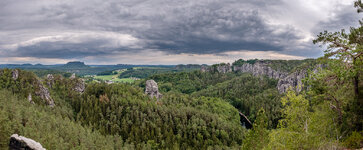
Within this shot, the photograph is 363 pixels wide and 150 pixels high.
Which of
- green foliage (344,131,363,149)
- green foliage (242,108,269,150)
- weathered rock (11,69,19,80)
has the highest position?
weathered rock (11,69,19,80)

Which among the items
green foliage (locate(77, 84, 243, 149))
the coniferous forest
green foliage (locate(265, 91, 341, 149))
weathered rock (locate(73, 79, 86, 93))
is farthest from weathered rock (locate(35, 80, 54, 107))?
green foliage (locate(265, 91, 341, 149))

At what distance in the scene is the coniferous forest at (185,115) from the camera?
16.7 metres

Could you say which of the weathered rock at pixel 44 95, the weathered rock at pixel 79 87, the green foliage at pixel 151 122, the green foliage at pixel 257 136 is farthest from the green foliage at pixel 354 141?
the weathered rock at pixel 79 87

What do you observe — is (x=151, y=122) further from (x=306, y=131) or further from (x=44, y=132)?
(x=306, y=131)

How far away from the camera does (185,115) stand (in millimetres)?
107625

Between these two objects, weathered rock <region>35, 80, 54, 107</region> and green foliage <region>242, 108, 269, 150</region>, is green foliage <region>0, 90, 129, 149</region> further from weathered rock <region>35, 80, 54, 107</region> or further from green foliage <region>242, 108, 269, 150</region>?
green foliage <region>242, 108, 269, 150</region>

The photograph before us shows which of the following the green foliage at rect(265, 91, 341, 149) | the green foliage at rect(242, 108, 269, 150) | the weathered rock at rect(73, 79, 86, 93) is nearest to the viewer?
the green foliage at rect(265, 91, 341, 149)

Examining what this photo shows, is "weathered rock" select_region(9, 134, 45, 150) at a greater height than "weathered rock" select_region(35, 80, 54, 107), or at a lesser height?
greater

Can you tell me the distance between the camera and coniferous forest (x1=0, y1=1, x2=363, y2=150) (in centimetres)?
1669

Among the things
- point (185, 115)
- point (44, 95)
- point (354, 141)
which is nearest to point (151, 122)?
point (185, 115)

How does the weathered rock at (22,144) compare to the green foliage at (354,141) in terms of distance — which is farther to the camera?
the weathered rock at (22,144)

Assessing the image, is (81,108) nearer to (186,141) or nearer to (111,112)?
(111,112)

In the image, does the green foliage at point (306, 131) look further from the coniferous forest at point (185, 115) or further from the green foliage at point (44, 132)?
the green foliage at point (44, 132)

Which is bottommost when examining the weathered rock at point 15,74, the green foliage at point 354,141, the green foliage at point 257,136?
the green foliage at point 257,136
